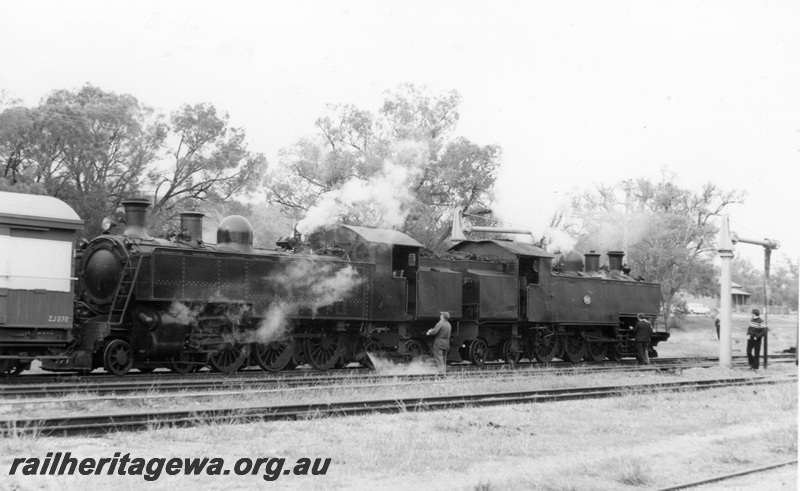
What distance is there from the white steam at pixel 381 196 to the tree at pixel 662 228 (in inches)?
440

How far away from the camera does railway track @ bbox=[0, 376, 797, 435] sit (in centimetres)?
855

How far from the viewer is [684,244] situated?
42.2m

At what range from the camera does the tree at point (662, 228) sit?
131 feet

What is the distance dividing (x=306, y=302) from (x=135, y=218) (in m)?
3.77

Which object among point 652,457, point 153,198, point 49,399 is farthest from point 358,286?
point 153,198

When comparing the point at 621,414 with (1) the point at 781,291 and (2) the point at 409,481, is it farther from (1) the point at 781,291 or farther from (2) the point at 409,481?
(1) the point at 781,291

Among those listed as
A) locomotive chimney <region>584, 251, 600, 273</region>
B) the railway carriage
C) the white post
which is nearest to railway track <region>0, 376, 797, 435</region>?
the railway carriage

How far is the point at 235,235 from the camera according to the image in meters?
15.8

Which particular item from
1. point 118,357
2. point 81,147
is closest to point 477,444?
point 118,357

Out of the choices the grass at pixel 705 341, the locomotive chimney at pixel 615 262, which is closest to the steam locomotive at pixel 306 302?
the locomotive chimney at pixel 615 262

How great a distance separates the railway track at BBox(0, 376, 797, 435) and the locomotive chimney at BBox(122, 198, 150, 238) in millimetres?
6064

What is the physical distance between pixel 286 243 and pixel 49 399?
7.64 meters

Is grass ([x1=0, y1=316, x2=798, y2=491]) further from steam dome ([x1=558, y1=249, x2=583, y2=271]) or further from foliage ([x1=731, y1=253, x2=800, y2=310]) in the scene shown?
foliage ([x1=731, y1=253, x2=800, y2=310])

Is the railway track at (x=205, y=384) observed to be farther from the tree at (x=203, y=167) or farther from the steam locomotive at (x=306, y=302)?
the tree at (x=203, y=167)
